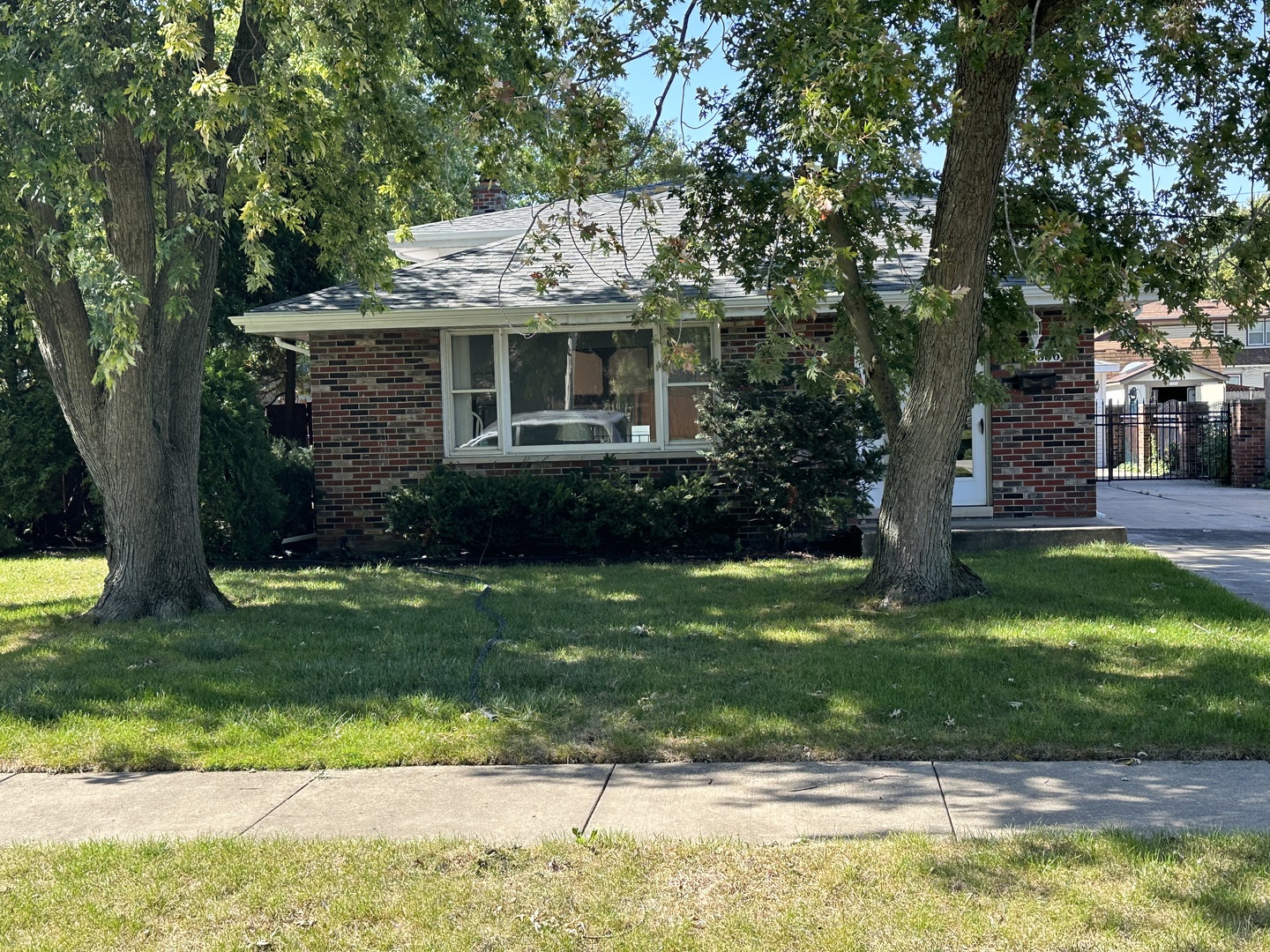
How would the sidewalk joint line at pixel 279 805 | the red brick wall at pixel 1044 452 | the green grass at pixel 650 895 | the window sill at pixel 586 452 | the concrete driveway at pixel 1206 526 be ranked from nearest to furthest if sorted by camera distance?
1. the green grass at pixel 650 895
2. the sidewalk joint line at pixel 279 805
3. the concrete driveway at pixel 1206 526
4. the window sill at pixel 586 452
5. the red brick wall at pixel 1044 452

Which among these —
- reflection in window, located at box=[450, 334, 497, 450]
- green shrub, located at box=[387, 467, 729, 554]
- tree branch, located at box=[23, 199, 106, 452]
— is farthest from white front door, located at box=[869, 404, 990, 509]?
tree branch, located at box=[23, 199, 106, 452]

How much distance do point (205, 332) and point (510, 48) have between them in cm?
335

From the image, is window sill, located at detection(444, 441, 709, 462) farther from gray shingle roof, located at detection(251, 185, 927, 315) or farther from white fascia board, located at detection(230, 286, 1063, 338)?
gray shingle roof, located at detection(251, 185, 927, 315)

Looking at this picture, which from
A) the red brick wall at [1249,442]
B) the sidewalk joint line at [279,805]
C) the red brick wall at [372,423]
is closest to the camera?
the sidewalk joint line at [279,805]

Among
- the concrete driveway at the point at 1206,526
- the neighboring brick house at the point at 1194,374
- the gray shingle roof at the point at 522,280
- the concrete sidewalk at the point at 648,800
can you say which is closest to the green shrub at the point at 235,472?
the gray shingle roof at the point at 522,280

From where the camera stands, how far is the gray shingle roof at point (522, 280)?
1312 cm

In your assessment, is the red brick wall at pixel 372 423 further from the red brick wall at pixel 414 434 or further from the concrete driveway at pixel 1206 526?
the concrete driveway at pixel 1206 526

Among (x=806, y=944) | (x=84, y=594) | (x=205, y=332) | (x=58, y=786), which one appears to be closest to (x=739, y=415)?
(x=205, y=332)

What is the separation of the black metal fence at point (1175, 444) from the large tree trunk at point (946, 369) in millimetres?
13518

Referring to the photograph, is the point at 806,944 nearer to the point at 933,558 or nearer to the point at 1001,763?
the point at 1001,763

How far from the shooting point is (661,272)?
9.00 meters

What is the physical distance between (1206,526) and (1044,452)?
264 cm

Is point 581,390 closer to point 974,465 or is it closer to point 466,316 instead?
point 466,316

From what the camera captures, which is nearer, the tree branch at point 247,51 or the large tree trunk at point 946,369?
the large tree trunk at point 946,369
